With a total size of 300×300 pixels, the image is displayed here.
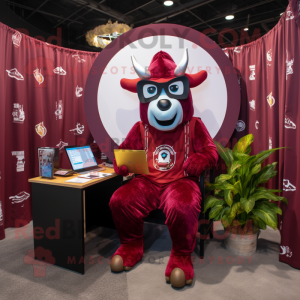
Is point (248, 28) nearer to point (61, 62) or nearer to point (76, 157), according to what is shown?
point (61, 62)

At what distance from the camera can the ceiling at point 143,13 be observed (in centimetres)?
332

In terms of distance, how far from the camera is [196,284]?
Result: 5.03 ft

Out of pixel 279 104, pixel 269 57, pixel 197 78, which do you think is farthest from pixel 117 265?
pixel 269 57

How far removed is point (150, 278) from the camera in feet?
5.24

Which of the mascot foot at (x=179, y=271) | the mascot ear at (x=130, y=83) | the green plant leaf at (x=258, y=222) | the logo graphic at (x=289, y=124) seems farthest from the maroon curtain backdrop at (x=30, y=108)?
the logo graphic at (x=289, y=124)

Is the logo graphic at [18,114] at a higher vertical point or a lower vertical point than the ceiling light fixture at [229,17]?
lower

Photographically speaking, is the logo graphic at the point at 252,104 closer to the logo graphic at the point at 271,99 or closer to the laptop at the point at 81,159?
the logo graphic at the point at 271,99

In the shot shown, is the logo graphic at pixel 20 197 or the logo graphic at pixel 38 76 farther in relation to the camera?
the logo graphic at pixel 38 76

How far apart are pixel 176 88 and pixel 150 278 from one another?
1.40 m

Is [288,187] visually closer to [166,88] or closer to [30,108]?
[166,88]

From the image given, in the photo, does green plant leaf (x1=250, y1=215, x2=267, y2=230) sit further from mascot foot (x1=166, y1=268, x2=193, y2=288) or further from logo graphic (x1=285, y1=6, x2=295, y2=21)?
logo graphic (x1=285, y1=6, x2=295, y2=21)

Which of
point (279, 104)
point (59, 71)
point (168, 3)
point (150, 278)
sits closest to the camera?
point (150, 278)

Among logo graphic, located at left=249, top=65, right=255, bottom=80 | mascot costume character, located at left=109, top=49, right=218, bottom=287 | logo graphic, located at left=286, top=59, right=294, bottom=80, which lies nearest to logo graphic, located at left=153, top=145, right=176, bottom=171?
mascot costume character, located at left=109, top=49, right=218, bottom=287

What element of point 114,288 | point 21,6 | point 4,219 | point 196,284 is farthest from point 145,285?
point 21,6
